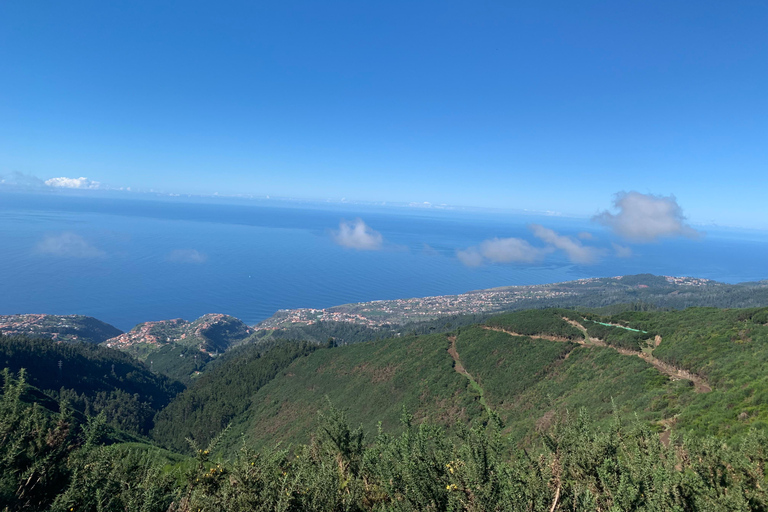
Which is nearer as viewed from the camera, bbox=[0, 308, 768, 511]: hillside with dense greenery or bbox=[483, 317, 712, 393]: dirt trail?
bbox=[0, 308, 768, 511]: hillside with dense greenery

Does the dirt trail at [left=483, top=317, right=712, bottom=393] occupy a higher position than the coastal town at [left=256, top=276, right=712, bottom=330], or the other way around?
the dirt trail at [left=483, top=317, right=712, bottom=393]

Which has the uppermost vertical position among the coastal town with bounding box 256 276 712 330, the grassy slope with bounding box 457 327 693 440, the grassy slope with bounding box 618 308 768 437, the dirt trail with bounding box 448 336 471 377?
the grassy slope with bounding box 618 308 768 437

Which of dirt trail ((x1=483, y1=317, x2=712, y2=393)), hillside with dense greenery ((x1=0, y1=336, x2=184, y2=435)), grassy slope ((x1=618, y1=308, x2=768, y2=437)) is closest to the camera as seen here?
grassy slope ((x1=618, y1=308, x2=768, y2=437))

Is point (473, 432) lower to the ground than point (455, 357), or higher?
higher

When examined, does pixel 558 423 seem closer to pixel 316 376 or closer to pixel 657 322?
pixel 657 322

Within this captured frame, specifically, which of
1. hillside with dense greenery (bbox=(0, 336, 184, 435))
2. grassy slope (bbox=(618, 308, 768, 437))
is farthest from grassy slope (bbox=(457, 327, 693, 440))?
hillside with dense greenery (bbox=(0, 336, 184, 435))

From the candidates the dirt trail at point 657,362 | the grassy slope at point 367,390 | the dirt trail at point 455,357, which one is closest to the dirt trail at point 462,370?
the dirt trail at point 455,357

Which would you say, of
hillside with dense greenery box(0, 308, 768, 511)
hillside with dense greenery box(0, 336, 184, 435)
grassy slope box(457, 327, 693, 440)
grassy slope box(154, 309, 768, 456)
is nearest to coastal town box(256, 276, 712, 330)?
hillside with dense greenery box(0, 336, 184, 435)

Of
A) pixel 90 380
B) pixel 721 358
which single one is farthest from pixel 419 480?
pixel 90 380

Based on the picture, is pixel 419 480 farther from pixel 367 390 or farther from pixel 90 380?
pixel 90 380

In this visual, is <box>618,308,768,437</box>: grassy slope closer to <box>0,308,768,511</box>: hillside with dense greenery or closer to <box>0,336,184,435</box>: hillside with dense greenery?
<box>0,308,768,511</box>: hillside with dense greenery

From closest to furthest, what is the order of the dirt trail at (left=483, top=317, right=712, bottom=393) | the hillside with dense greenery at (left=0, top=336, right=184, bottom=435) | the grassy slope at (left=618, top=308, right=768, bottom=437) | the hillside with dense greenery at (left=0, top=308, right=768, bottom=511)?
the hillside with dense greenery at (left=0, top=308, right=768, bottom=511) → the grassy slope at (left=618, top=308, right=768, bottom=437) → the dirt trail at (left=483, top=317, right=712, bottom=393) → the hillside with dense greenery at (left=0, top=336, right=184, bottom=435)

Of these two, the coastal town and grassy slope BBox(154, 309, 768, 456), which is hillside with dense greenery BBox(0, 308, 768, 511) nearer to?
grassy slope BBox(154, 309, 768, 456)

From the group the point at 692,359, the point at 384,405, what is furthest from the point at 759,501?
the point at 384,405
